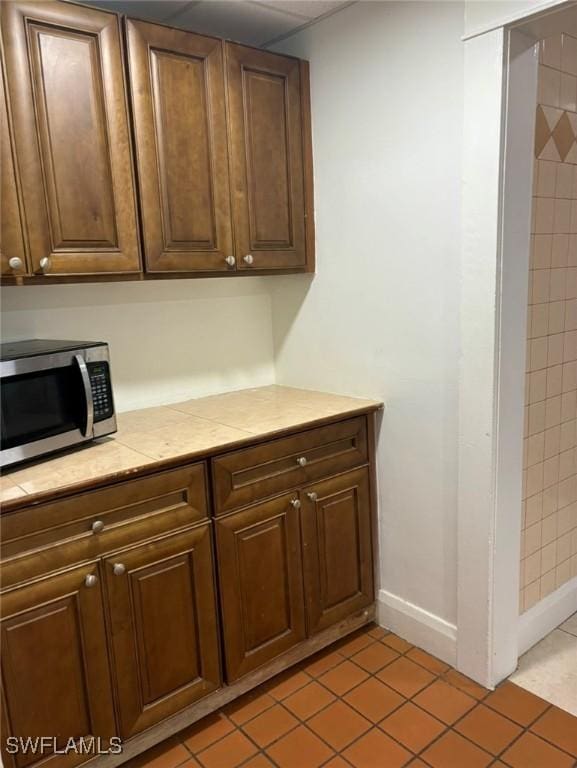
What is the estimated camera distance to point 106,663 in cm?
157

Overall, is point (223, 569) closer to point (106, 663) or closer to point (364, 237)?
point (106, 663)

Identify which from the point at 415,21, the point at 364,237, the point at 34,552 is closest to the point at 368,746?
the point at 34,552

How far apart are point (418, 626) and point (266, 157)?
6.06 ft

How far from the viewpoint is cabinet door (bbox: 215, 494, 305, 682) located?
1813mm

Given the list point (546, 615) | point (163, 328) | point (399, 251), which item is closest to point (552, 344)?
point (399, 251)

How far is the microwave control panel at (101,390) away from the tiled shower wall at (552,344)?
1.40m

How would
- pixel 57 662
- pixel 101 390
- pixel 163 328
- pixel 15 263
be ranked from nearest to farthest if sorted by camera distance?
pixel 57 662 → pixel 15 263 → pixel 101 390 → pixel 163 328

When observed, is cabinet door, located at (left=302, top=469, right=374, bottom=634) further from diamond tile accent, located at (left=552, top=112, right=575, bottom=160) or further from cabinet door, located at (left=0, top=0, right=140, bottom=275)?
diamond tile accent, located at (left=552, top=112, right=575, bottom=160)

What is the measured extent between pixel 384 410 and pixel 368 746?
110cm

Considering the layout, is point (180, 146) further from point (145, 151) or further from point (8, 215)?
point (8, 215)

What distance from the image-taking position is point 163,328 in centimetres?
228

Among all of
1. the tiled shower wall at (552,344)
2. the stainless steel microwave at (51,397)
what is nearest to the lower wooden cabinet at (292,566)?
the stainless steel microwave at (51,397)

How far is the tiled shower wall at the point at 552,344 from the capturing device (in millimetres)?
1882

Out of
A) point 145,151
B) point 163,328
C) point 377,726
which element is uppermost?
point 145,151
